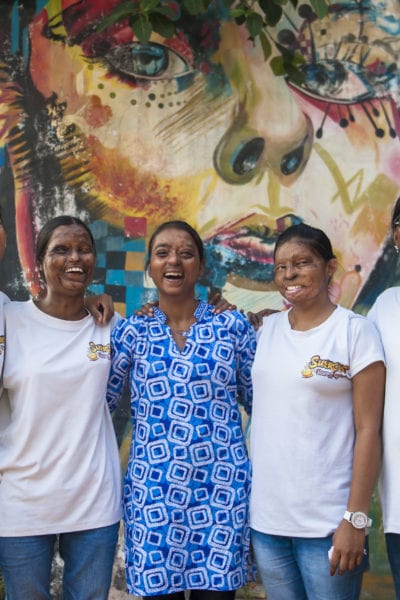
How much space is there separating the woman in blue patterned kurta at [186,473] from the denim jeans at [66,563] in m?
0.11

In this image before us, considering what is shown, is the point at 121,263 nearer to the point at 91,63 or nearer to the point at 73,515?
the point at 91,63

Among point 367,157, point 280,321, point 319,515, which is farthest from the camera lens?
point 367,157

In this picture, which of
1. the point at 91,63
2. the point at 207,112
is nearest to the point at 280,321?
the point at 207,112

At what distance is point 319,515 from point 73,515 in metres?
0.91

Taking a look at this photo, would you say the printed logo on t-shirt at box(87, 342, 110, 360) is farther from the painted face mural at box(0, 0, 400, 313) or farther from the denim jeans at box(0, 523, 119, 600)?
the painted face mural at box(0, 0, 400, 313)

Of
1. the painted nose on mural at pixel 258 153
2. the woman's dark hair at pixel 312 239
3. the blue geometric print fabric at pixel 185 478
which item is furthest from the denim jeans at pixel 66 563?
the painted nose on mural at pixel 258 153

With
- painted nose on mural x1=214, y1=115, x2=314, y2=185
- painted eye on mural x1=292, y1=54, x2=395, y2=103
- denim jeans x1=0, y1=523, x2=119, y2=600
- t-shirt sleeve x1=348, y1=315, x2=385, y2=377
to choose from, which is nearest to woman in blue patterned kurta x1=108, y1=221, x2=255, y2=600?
denim jeans x1=0, y1=523, x2=119, y2=600

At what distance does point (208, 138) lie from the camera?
4.52 meters

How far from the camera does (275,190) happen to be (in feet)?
14.7

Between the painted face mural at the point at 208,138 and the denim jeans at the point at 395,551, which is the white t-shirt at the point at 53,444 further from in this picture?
the painted face mural at the point at 208,138

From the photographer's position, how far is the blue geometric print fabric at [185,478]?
2898 mm

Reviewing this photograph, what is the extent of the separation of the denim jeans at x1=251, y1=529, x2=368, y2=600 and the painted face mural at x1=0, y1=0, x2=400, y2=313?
74.5 inches

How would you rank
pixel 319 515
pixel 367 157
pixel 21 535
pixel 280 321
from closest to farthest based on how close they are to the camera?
pixel 319 515 < pixel 21 535 < pixel 280 321 < pixel 367 157

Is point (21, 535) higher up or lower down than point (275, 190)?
lower down
